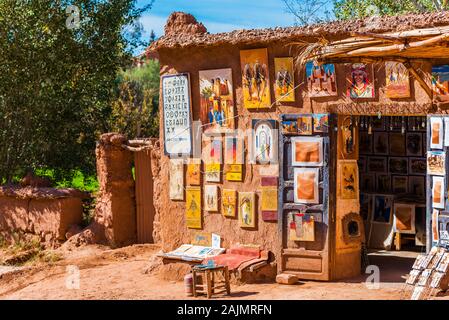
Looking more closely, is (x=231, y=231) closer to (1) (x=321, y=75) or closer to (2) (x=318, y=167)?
(2) (x=318, y=167)

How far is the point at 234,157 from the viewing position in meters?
12.0

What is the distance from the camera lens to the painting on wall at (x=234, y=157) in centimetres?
1195

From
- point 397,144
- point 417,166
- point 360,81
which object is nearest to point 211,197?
point 360,81

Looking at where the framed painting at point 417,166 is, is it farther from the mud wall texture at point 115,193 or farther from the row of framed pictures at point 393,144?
the mud wall texture at point 115,193

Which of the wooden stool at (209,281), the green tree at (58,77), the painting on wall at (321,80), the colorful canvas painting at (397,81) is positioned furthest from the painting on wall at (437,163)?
the green tree at (58,77)

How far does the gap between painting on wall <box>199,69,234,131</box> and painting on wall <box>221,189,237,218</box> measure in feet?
3.29

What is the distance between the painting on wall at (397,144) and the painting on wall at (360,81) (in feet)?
11.6

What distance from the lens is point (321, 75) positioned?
11133mm

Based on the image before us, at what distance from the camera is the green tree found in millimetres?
17078

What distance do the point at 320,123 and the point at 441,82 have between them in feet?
6.09

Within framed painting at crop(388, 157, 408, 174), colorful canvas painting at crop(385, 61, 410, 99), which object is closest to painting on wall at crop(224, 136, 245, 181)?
colorful canvas painting at crop(385, 61, 410, 99)

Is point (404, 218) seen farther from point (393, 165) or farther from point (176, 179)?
point (176, 179)

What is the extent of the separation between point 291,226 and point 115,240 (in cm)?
525

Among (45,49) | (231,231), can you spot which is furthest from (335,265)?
(45,49)
